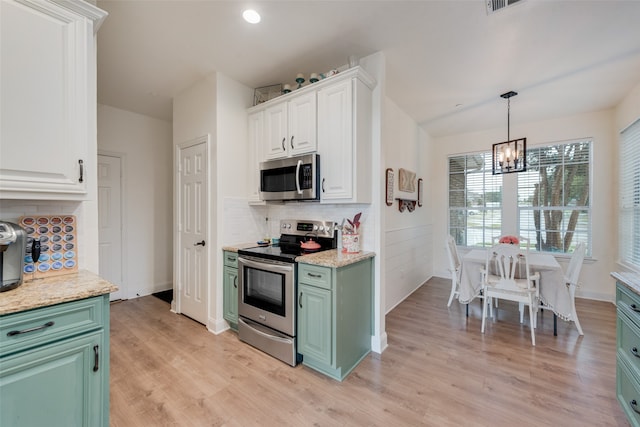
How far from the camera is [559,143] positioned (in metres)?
4.29

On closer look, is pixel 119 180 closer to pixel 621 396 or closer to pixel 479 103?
pixel 479 103

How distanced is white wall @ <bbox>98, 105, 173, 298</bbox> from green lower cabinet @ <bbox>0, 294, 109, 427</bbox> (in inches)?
121

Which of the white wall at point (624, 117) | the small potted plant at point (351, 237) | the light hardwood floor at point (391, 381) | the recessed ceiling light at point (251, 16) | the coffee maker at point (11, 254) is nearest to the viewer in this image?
the coffee maker at point (11, 254)

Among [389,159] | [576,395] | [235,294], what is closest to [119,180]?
[235,294]

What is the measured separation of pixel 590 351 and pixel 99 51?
17.9 feet

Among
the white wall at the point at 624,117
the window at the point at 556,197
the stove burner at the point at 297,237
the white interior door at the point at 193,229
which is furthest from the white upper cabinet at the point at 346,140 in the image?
the window at the point at 556,197

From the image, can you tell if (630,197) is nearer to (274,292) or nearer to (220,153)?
(274,292)

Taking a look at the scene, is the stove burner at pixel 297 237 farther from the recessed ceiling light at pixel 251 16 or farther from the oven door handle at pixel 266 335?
the recessed ceiling light at pixel 251 16

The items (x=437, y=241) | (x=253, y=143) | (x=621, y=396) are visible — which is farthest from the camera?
(x=437, y=241)

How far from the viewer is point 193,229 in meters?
3.16

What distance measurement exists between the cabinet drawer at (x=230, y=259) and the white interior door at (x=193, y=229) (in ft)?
0.84

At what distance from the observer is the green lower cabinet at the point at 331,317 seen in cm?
204

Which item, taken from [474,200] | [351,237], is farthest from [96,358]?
[474,200]

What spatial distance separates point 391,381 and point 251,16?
3014 mm
